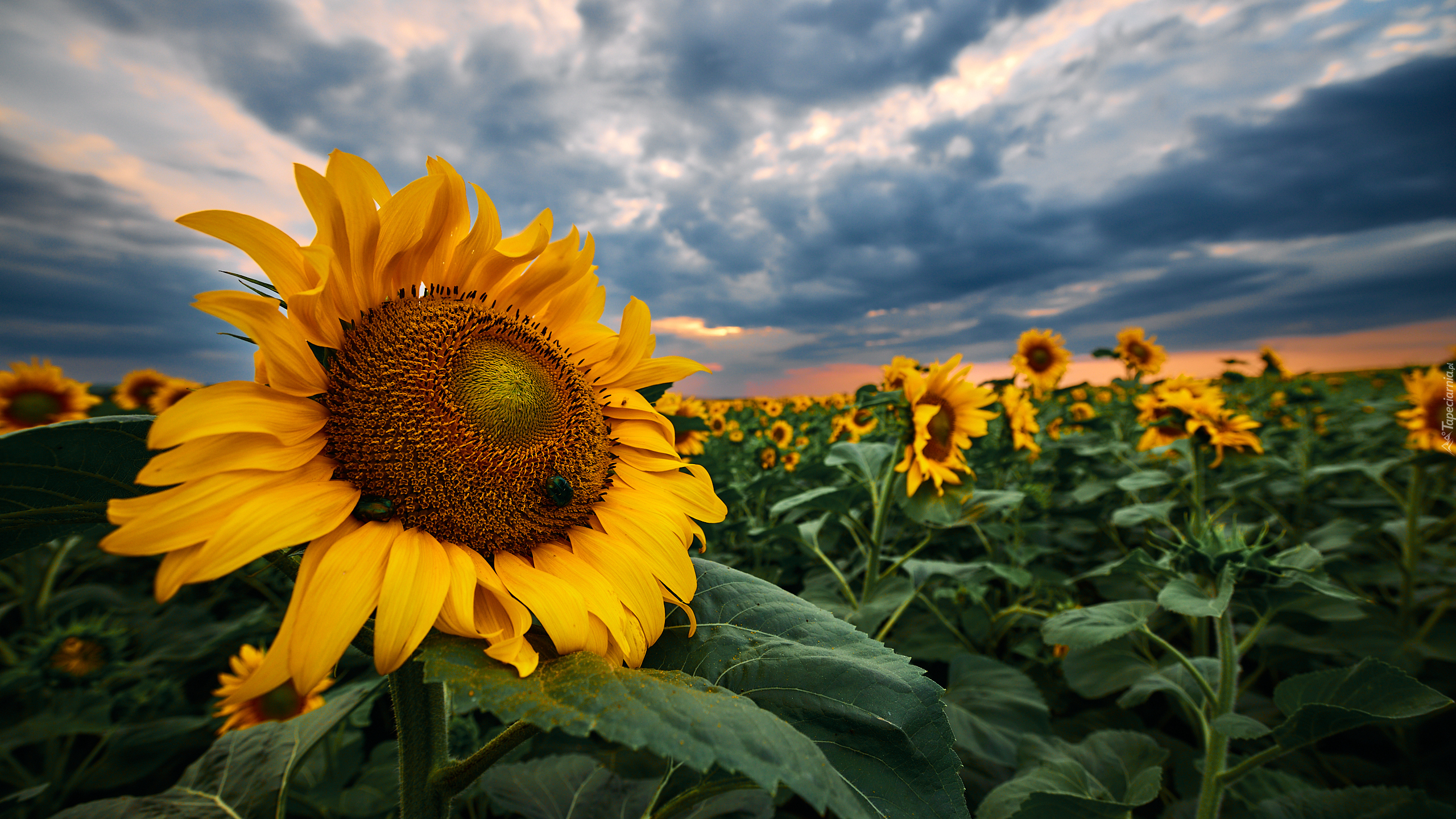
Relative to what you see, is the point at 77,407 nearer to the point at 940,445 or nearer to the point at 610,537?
the point at 610,537

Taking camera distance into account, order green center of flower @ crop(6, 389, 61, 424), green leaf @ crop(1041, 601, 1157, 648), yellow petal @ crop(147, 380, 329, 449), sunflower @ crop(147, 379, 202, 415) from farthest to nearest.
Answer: sunflower @ crop(147, 379, 202, 415) → green center of flower @ crop(6, 389, 61, 424) → green leaf @ crop(1041, 601, 1157, 648) → yellow petal @ crop(147, 380, 329, 449)

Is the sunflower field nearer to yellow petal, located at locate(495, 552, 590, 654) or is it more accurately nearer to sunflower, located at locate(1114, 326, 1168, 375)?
yellow petal, located at locate(495, 552, 590, 654)

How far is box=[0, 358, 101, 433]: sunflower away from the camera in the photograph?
4.41 meters

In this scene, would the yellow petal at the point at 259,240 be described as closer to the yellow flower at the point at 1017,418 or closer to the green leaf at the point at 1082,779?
the green leaf at the point at 1082,779

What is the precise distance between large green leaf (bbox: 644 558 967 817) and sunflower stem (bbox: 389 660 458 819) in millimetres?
376

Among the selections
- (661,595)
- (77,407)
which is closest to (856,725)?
(661,595)

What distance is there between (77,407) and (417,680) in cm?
597

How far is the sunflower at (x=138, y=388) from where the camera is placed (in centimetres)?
613

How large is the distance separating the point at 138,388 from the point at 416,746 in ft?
26.1

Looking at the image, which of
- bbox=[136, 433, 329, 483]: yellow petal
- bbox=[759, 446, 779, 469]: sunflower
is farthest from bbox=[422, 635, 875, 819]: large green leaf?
bbox=[759, 446, 779, 469]: sunflower

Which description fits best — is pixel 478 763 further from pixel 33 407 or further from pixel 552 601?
pixel 33 407

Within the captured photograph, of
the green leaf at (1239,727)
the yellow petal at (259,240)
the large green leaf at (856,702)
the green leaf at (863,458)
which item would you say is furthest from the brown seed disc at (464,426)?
the green leaf at (863,458)

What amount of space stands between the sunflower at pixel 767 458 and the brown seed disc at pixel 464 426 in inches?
223

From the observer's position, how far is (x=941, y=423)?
318 centimetres
